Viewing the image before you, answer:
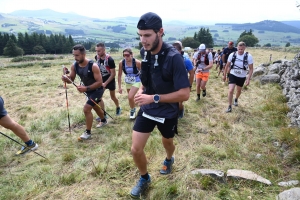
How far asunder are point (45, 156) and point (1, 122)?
1.27 metres

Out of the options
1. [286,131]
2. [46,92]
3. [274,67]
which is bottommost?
[46,92]

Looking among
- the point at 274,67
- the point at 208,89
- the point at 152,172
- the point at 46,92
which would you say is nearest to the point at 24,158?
the point at 152,172

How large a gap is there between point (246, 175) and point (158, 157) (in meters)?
1.83

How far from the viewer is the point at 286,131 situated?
5.36m

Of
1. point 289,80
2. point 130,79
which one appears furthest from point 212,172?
point 289,80

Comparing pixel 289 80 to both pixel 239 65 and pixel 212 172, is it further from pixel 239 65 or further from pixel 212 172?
pixel 212 172

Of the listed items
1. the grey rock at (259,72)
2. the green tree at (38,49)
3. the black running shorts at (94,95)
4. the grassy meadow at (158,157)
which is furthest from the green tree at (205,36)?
the black running shorts at (94,95)

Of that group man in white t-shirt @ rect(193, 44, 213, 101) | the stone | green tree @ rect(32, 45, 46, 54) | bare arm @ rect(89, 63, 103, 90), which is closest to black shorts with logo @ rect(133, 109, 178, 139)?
the stone

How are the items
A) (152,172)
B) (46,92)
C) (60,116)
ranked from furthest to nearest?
(46,92) < (60,116) < (152,172)

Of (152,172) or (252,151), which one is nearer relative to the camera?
(152,172)

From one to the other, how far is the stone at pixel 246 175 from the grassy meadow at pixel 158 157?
0.09 meters

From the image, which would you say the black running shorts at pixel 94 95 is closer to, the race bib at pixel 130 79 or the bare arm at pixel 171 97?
the race bib at pixel 130 79

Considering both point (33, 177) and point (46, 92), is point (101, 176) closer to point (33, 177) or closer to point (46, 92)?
Answer: point (33, 177)

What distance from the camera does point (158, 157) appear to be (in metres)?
4.85
